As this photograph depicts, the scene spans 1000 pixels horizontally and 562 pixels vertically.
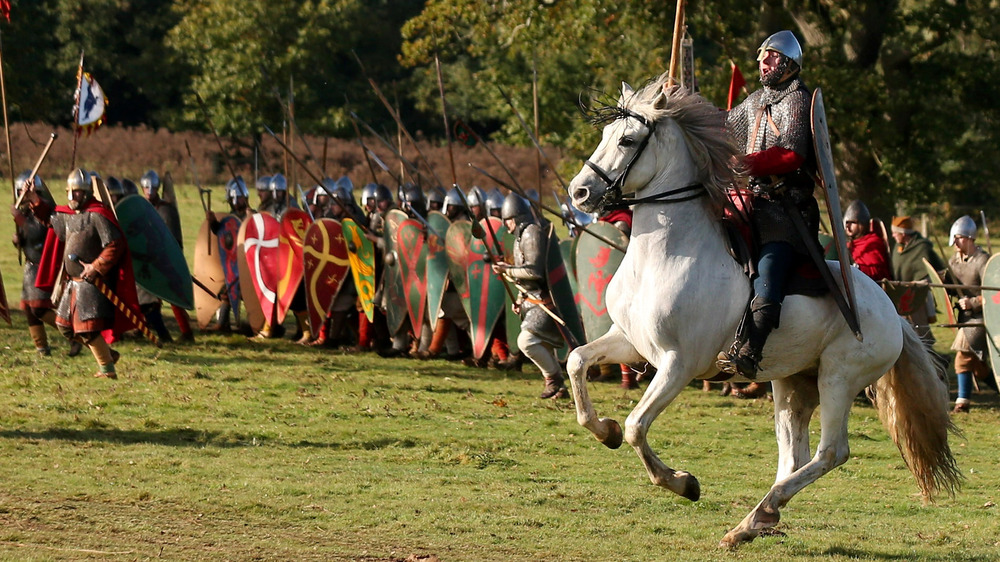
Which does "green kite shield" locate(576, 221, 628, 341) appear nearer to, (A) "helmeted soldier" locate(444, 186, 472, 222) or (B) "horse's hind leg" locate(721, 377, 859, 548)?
(A) "helmeted soldier" locate(444, 186, 472, 222)

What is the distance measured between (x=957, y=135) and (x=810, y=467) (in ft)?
37.4

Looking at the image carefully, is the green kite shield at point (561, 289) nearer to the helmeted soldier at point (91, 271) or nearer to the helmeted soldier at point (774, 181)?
the helmeted soldier at point (91, 271)

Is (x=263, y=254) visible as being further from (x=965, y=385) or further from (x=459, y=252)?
(x=965, y=385)

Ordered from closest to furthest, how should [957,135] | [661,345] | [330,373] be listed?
[661,345] < [330,373] < [957,135]

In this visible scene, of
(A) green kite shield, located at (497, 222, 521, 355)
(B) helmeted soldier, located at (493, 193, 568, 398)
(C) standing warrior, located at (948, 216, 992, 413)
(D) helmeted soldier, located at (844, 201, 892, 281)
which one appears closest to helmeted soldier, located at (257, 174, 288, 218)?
(A) green kite shield, located at (497, 222, 521, 355)

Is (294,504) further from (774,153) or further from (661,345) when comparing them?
(774,153)

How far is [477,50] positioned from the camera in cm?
2417

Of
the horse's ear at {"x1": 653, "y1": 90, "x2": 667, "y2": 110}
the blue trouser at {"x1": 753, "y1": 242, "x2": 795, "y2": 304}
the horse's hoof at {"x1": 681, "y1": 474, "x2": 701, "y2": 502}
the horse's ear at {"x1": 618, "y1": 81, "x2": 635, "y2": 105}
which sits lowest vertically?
the horse's hoof at {"x1": 681, "y1": 474, "x2": 701, "y2": 502}

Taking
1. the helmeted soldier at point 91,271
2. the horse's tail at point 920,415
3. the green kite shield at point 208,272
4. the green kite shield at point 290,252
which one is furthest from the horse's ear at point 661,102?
the green kite shield at point 208,272

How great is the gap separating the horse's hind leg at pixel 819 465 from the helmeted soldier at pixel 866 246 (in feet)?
14.0

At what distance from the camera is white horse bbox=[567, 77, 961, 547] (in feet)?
18.2

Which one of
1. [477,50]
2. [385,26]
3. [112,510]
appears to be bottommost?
[112,510]

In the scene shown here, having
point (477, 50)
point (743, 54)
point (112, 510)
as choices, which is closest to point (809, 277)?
point (112, 510)

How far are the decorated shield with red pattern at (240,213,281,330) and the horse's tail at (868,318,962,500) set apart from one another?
764cm
